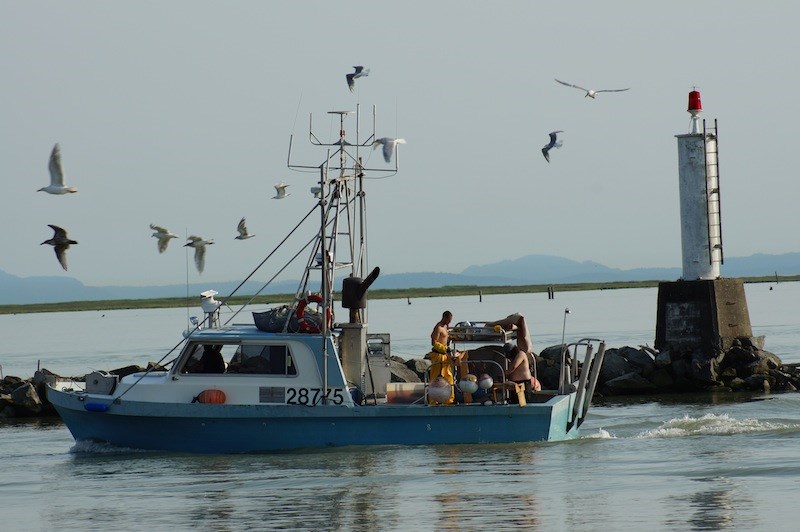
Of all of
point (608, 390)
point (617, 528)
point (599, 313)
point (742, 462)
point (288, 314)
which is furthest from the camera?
point (599, 313)

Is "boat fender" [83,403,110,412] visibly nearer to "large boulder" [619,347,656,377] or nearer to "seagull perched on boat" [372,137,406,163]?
"seagull perched on boat" [372,137,406,163]

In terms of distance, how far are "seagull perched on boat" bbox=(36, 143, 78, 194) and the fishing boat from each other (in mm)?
3136

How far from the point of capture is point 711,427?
58.7ft

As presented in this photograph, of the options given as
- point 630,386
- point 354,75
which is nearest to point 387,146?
point 354,75

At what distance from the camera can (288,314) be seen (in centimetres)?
1620

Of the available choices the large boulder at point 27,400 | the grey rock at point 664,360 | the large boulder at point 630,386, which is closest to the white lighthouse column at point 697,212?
the grey rock at point 664,360

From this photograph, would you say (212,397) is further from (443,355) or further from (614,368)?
(614,368)

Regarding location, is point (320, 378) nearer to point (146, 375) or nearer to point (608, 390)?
point (146, 375)

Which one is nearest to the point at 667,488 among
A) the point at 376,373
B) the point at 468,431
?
the point at 468,431

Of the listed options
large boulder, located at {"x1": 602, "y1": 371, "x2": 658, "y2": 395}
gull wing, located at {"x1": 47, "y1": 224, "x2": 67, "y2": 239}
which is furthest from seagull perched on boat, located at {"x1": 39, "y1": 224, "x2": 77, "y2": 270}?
large boulder, located at {"x1": 602, "y1": 371, "x2": 658, "y2": 395}

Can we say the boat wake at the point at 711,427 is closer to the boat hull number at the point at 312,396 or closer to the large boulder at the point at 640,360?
the boat hull number at the point at 312,396

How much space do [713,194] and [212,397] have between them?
1247 cm

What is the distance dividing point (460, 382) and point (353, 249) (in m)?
2.25

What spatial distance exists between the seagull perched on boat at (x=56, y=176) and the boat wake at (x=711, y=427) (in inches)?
340
